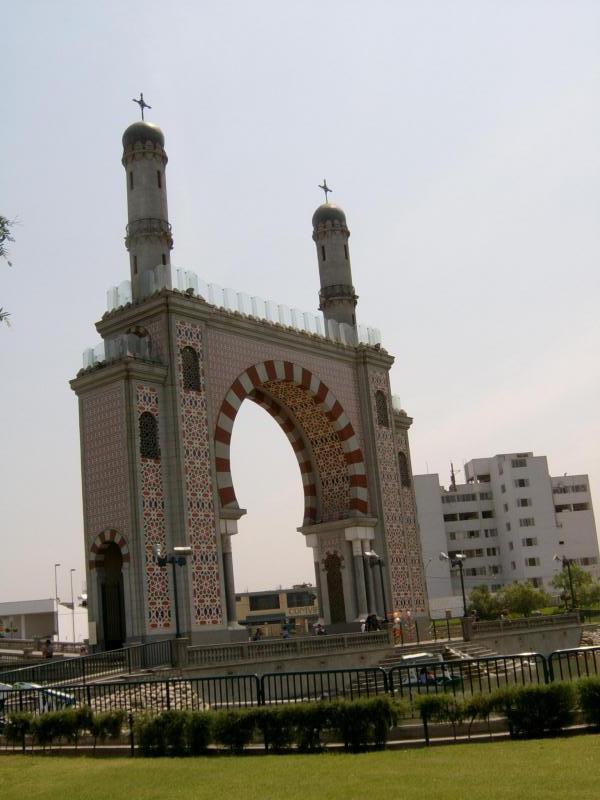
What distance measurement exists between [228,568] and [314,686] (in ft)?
44.9

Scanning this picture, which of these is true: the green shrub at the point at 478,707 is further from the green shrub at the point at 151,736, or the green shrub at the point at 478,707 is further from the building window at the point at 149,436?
the building window at the point at 149,436

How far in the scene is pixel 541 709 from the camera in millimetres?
11062

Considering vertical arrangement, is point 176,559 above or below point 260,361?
below

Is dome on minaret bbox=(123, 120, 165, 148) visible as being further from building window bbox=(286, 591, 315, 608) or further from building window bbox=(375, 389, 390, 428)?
building window bbox=(286, 591, 315, 608)

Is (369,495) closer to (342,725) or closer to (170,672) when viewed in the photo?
(170,672)

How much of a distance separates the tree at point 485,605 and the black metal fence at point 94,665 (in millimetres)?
37270

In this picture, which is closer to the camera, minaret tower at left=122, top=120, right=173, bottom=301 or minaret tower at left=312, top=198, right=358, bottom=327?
minaret tower at left=122, top=120, right=173, bottom=301

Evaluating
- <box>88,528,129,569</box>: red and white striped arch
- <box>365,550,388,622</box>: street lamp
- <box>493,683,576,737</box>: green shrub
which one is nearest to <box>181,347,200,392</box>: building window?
<box>88,528,129,569</box>: red and white striped arch

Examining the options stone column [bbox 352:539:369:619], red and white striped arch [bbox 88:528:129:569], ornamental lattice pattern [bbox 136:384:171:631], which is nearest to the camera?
ornamental lattice pattern [bbox 136:384:171:631]

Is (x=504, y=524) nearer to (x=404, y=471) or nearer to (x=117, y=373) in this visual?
(x=404, y=471)

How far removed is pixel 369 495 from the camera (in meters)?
33.2

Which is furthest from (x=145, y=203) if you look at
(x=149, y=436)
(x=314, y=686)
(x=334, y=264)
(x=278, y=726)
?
(x=278, y=726)

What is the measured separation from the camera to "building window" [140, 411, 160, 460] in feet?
84.3

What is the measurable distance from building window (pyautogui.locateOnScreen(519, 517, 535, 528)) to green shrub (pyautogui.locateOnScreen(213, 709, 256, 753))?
63.9 meters
